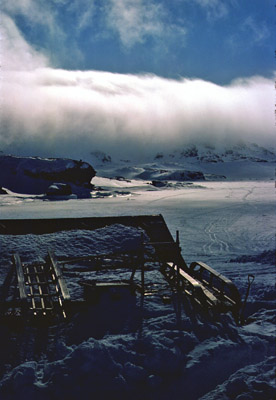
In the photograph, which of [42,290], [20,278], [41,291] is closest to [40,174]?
[42,290]

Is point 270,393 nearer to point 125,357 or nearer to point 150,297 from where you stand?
point 125,357

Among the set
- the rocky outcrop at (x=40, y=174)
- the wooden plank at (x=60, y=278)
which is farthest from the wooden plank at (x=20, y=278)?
the rocky outcrop at (x=40, y=174)

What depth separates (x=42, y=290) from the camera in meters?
7.71

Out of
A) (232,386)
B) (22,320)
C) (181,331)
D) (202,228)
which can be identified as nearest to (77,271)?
(22,320)

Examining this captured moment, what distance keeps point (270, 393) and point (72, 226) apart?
8.09 meters

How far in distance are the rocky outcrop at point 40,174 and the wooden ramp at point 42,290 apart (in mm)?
21433

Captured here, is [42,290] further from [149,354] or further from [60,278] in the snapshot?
[149,354]

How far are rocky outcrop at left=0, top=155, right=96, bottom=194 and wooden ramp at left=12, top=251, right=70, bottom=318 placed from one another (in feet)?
70.3

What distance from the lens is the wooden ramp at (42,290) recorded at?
6.47m

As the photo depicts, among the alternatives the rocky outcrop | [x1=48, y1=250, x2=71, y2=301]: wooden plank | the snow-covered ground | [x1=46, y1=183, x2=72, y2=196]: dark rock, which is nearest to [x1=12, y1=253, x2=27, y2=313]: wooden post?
the snow-covered ground

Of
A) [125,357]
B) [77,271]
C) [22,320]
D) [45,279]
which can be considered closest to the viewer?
[125,357]

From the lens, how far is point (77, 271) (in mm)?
8914

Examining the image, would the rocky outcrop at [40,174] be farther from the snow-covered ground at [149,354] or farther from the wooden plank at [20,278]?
the snow-covered ground at [149,354]


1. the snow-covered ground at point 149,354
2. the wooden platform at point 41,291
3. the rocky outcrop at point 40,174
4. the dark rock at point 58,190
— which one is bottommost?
the snow-covered ground at point 149,354
